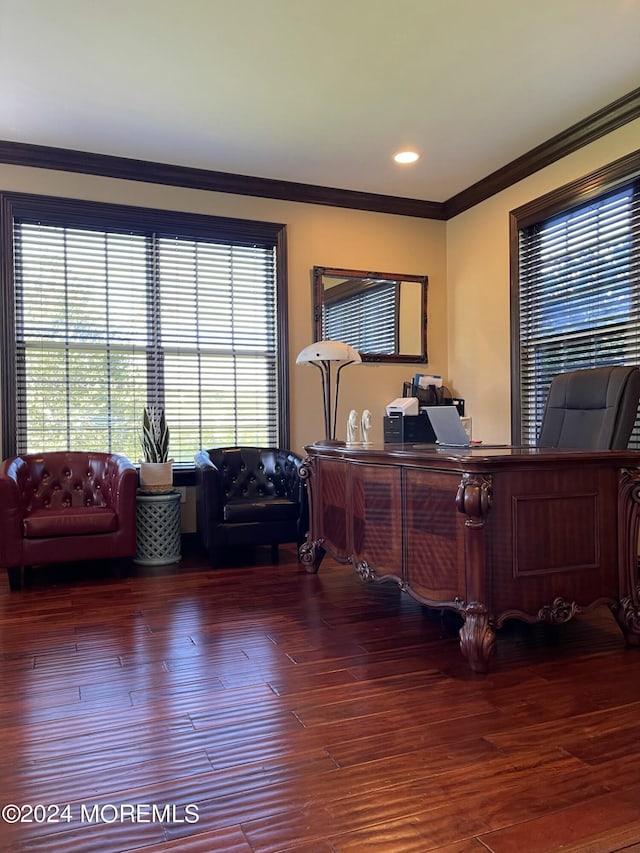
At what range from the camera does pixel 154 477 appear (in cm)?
439

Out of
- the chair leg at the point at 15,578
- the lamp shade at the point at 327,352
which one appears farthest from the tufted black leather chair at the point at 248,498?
the chair leg at the point at 15,578

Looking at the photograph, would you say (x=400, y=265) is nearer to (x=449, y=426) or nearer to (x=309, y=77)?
(x=309, y=77)

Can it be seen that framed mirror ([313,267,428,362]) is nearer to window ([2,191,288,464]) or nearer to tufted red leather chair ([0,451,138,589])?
window ([2,191,288,464])

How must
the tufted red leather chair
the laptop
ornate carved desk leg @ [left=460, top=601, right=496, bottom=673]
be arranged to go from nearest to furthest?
ornate carved desk leg @ [left=460, top=601, right=496, bottom=673] < the laptop < the tufted red leather chair

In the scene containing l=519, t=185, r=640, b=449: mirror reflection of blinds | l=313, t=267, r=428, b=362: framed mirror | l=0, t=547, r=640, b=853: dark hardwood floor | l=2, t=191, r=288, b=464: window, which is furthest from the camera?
l=313, t=267, r=428, b=362: framed mirror

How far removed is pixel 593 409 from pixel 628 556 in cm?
80

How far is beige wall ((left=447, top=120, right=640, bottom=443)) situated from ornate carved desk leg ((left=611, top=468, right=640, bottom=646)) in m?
2.23

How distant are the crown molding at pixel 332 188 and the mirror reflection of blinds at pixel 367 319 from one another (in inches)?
29.2

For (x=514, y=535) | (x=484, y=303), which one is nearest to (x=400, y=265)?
(x=484, y=303)

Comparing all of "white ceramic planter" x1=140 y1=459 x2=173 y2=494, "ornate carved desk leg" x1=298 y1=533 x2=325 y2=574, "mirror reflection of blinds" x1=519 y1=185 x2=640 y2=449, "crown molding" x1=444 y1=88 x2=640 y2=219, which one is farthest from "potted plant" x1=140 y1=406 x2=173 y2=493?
"crown molding" x1=444 y1=88 x2=640 y2=219

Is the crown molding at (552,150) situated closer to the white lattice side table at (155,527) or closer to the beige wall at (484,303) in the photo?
the beige wall at (484,303)

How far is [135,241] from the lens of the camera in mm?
4762

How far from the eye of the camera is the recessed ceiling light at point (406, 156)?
14.8ft

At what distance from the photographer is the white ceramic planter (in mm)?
4387
